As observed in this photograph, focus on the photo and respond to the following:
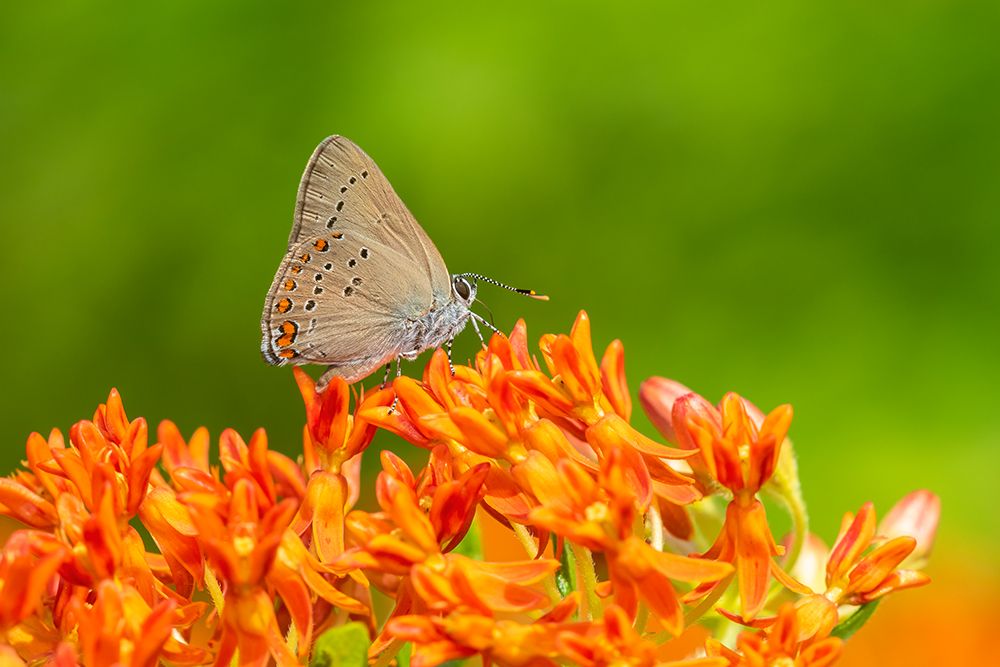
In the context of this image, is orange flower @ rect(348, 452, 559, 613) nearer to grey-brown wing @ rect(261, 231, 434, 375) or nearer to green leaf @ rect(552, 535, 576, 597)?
green leaf @ rect(552, 535, 576, 597)

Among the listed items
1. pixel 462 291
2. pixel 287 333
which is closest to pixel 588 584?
pixel 287 333

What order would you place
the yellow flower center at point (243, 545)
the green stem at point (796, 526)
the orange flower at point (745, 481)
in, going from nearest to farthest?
the yellow flower center at point (243, 545) < the orange flower at point (745, 481) < the green stem at point (796, 526)

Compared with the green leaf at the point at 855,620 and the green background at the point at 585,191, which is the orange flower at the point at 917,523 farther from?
the green background at the point at 585,191

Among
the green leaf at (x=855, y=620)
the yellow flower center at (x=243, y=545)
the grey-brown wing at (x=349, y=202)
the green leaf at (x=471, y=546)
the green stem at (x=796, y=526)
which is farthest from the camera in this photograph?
the grey-brown wing at (x=349, y=202)

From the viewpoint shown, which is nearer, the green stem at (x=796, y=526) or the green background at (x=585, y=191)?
the green stem at (x=796, y=526)

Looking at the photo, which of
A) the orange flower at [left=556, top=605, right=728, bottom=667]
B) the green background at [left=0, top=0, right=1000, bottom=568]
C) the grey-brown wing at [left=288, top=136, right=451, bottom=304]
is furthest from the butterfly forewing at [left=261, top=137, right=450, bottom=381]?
the green background at [left=0, top=0, right=1000, bottom=568]

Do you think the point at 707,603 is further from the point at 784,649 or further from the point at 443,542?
the point at 443,542

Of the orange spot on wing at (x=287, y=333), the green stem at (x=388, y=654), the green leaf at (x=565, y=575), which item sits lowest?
the green stem at (x=388, y=654)

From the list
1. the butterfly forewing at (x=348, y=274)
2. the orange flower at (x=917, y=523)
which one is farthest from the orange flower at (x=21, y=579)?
the orange flower at (x=917, y=523)
